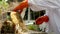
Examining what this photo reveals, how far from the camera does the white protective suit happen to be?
819 millimetres

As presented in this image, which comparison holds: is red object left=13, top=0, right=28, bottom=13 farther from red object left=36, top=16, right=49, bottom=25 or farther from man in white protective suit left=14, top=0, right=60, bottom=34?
red object left=36, top=16, right=49, bottom=25

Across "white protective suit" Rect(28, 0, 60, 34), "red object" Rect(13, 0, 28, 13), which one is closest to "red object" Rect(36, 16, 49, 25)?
"white protective suit" Rect(28, 0, 60, 34)

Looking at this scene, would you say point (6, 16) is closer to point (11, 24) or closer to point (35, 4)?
point (11, 24)

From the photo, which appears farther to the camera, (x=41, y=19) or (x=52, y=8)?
(x=41, y=19)

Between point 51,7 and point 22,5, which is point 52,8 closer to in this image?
point 51,7

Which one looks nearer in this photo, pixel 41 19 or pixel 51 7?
pixel 51 7

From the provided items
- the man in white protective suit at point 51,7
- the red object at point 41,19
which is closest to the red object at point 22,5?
the man in white protective suit at point 51,7

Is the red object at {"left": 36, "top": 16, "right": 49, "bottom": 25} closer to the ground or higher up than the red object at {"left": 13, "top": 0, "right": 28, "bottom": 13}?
closer to the ground

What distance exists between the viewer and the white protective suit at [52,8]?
819mm

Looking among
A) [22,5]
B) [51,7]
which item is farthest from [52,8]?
[22,5]

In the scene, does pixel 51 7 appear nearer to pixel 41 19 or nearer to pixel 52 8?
pixel 52 8

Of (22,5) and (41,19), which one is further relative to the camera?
(41,19)

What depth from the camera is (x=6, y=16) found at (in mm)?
953

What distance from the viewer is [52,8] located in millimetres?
842
